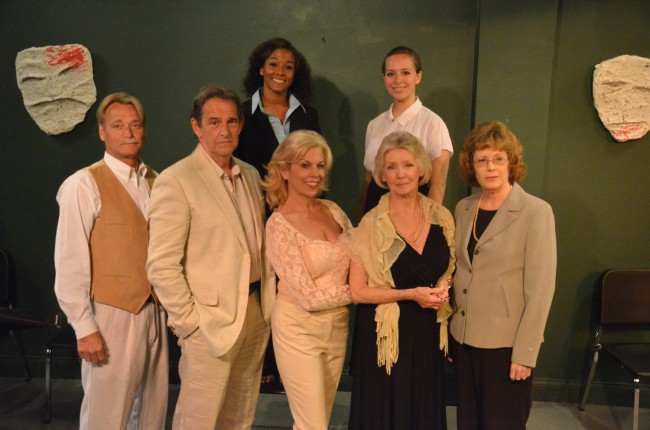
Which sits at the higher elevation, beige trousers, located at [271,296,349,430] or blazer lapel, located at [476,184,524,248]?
blazer lapel, located at [476,184,524,248]

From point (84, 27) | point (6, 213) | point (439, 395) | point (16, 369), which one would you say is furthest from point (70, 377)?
point (439, 395)

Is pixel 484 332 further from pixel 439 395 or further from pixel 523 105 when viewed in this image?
pixel 523 105

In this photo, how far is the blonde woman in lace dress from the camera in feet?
6.74

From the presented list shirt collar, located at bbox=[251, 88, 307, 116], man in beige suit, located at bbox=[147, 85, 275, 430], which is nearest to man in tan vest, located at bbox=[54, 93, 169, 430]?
man in beige suit, located at bbox=[147, 85, 275, 430]

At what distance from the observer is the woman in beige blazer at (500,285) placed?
197 cm

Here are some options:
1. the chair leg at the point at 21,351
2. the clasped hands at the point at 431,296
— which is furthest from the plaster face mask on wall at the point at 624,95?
the chair leg at the point at 21,351

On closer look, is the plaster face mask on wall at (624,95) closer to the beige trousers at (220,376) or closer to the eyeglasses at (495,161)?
the eyeglasses at (495,161)

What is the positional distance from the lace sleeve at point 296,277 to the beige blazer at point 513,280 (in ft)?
1.63

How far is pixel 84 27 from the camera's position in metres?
3.39

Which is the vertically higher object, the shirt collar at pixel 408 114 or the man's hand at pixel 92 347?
the shirt collar at pixel 408 114

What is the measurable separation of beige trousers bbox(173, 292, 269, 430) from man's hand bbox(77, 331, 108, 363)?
1.03 feet

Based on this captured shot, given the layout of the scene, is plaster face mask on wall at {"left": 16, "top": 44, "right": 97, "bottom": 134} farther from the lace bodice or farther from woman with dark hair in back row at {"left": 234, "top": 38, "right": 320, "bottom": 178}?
the lace bodice

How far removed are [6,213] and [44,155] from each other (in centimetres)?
48

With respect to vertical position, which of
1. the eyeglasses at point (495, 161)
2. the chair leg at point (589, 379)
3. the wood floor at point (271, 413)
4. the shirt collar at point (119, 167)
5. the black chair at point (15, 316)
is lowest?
the wood floor at point (271, 413)
